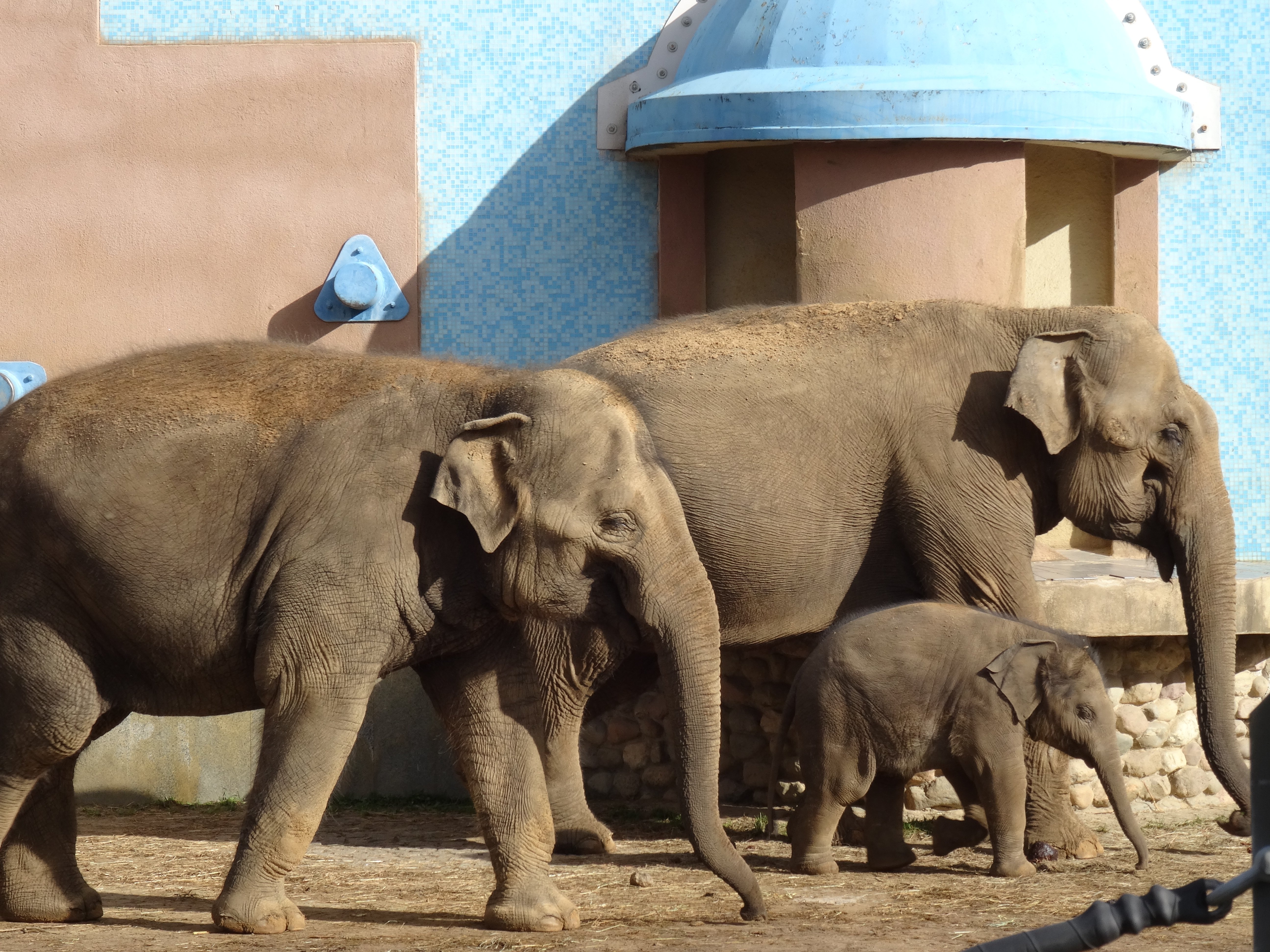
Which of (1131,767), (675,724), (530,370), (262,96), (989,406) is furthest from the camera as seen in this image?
(262,96)

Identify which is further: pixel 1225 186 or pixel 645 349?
pixel 1225 186

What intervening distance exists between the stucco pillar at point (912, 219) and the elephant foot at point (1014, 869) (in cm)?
275

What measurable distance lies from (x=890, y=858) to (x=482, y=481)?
226 centimetres

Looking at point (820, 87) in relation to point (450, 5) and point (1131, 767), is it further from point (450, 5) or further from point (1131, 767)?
point (1131, 767)

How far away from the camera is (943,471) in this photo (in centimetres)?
654

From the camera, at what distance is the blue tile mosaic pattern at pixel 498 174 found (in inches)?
346

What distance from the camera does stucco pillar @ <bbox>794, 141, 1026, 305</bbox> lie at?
7.86 metres

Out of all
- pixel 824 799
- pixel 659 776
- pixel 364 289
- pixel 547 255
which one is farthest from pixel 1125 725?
pixel 364 289

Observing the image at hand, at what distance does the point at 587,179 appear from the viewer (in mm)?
8805

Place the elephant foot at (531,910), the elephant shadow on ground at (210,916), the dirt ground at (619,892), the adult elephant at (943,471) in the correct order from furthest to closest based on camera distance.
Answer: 1. the adult elephant at (943,471)
2. the elephant shadow on ground at (210,916)
3. the elephant foot at (531,910)
4. the dirt ground at (619,892)

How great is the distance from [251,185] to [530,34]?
155 centimetres

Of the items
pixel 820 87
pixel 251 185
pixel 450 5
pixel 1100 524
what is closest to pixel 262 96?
pixel 251 185

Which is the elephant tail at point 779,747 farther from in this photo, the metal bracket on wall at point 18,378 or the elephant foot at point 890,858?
the metal bracket on wall at point 18,378

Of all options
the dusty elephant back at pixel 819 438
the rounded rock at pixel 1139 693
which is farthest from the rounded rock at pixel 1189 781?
the dusty elephant back at pixel 819 438
